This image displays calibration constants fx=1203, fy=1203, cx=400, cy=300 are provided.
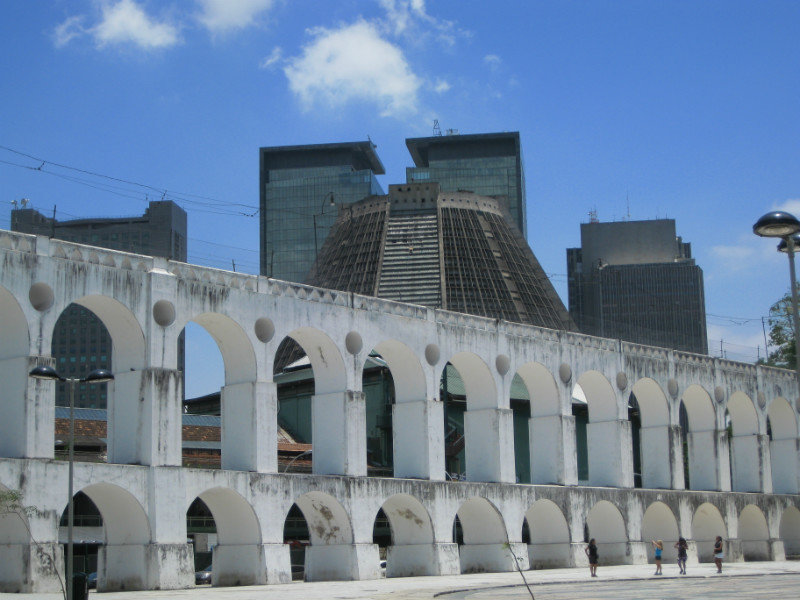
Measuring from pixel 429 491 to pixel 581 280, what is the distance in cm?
11296

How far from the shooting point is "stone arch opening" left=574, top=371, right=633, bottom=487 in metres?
53.2

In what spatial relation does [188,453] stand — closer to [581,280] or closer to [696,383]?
[696,383]

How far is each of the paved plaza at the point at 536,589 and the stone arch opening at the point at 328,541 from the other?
4.64 ft

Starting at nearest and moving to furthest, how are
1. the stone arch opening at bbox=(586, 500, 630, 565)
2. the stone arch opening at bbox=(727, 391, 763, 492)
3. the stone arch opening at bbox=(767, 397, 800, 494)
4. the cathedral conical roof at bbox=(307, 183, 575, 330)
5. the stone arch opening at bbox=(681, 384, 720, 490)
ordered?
1. the stone arch opening at bbox=(586, 500, 630, 565)
2. the stone arch opening at bbox=(681, 384, 720, 490)
3. the stone arch opening at bbox=(727, 391, 763, 492)
4. the stone arch opening at bbox=(767, 397, 800, 494)
5. the cathedral conical roof at bbox=(307, 183, 575, 330)

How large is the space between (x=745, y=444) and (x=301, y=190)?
110 meters

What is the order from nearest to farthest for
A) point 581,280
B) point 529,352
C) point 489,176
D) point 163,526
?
point 163,526 → point 529,352 → point 581,280 → point 489,176

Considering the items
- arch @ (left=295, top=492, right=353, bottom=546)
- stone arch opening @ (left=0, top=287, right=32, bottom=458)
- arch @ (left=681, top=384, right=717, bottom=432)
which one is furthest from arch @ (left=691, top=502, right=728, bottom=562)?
stone arch opening @ (left=0, top=287, right=32, bottom=458)

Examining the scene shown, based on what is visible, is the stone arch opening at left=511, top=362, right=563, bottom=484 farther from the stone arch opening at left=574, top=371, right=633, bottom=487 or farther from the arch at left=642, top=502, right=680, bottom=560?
the arch at left=642, top=502, right=680, bottom=560

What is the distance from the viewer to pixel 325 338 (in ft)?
139

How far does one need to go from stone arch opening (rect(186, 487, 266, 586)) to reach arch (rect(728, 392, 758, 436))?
31.0 m

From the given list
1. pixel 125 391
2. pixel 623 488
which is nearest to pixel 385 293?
pixel 623 488

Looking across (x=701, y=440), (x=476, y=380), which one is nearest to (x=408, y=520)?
(x=476, y=380)

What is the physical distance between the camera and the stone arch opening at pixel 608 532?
51.4 m

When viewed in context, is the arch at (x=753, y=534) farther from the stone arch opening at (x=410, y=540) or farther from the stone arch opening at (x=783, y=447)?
the stone arch opening at (x=410, y=540)
